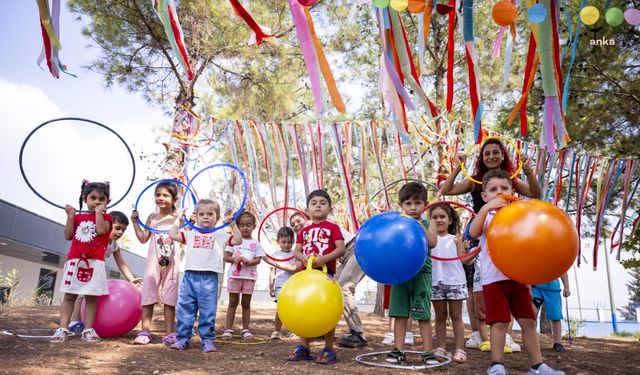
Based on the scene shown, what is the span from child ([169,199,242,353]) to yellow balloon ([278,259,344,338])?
91 centimetres

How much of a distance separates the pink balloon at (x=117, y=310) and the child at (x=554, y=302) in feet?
11.5

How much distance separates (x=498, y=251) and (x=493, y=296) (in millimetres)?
377

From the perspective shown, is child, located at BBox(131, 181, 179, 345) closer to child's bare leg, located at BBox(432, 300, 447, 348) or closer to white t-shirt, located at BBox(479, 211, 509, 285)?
child's bare leg, located at BBox(432, 300, 447, 348)

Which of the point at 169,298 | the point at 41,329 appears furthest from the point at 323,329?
the point at 41,329

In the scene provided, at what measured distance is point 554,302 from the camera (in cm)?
421

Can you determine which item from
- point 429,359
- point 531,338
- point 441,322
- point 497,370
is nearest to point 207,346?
point 429,359

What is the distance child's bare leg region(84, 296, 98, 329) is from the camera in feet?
12.0

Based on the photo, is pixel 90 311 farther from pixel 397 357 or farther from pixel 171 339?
pixel 397 357

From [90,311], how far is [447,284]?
2789 mm

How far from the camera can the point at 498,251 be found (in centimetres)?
239

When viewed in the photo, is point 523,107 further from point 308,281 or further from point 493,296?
point 308,281

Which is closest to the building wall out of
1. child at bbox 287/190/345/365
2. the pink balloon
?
the pink balloon

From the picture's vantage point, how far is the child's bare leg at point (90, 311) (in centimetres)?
366

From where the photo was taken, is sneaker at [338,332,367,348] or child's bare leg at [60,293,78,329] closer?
child's bare leg at [60,293,78,329]
